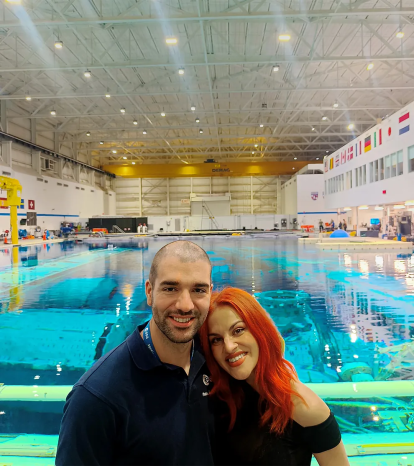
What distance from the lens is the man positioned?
1.13 metres

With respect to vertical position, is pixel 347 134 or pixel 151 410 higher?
pixel 347 134

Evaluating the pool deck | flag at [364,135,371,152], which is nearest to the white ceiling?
flag at [364,135,371,152]

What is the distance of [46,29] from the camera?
42.9 ft

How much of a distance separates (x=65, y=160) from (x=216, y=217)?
14.8 meters

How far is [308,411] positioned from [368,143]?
20040 millimetres

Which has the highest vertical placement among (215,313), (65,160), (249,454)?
(65,160)

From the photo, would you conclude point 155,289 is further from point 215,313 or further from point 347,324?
point 347,324

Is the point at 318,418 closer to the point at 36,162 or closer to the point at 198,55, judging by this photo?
the point at 198,55

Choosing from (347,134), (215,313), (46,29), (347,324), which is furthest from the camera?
(347,134)

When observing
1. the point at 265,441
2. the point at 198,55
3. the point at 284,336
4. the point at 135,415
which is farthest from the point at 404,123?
the point at 135,415

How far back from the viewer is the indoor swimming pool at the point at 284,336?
2.51m

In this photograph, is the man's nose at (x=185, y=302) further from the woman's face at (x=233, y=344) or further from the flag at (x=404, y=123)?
the flag at (x=404, y=123)

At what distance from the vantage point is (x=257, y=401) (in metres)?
1.45

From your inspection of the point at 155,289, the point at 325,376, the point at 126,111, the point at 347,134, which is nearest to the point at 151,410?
the point at 155,289
